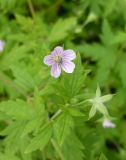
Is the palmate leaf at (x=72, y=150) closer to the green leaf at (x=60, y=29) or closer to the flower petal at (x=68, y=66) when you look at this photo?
the flower petal at (x=68, y=66)

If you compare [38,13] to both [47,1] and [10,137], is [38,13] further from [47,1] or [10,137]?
[10,137]

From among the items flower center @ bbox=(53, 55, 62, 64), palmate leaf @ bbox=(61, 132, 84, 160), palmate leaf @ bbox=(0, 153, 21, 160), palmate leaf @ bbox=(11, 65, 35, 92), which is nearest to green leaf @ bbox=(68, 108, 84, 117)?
flower center @ bbox=(53, 55, 62, 64)

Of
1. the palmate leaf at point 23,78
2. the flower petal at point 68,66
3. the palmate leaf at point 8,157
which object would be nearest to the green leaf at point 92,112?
the flower petal at point 68,66

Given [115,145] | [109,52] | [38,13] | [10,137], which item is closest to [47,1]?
[38,13]

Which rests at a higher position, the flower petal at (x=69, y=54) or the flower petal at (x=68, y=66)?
the flower petal at (x=69, y=54)

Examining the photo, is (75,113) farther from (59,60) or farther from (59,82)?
(59,60)

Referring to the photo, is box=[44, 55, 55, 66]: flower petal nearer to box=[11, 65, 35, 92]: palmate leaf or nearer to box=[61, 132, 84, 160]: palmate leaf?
box=[61, 132, 84, 160]: palmate leaf

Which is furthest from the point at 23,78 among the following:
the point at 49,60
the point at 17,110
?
the point at 49,60
